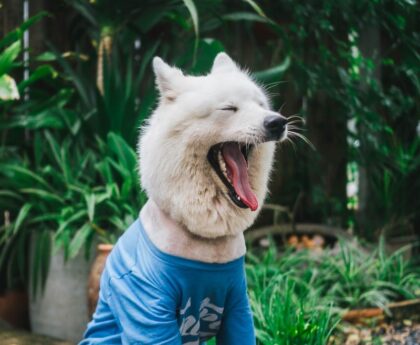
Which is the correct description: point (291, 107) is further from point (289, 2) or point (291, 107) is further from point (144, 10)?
point (144, 10)

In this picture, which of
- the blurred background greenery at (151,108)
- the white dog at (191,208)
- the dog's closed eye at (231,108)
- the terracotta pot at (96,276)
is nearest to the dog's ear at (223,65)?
the white dog at (191,208)

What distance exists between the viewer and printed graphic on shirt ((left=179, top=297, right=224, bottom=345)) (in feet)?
6.33

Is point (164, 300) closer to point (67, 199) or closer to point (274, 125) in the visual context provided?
point (274, 125)

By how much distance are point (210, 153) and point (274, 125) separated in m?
0.23

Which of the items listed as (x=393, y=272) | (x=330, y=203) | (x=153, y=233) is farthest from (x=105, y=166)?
(x=330, y=203)

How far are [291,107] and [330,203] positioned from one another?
0.91 meters

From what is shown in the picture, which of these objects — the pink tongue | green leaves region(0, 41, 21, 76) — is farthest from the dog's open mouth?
green leaves region(0, 41, 21, 76)

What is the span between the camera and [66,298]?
351cm

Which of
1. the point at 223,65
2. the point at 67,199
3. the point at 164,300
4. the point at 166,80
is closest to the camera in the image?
the point at 164,300

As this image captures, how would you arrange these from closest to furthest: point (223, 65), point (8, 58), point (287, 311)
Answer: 1. point (223, 65)
2. point (287, 311)
3. point (8, 58)

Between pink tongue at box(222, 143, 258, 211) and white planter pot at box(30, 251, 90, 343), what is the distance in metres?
1.81

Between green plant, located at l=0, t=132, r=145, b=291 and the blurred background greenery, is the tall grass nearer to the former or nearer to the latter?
the blurred background greenery

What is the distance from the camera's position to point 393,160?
4.69m

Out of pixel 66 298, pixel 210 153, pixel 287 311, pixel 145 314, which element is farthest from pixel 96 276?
pixel 210 153
